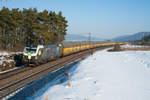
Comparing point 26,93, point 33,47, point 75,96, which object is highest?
point 33,47

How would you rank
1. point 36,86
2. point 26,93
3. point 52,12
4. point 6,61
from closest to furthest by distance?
point 26,93
point 36,86
point 6,61
point 52,12

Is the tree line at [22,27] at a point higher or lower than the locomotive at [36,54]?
higher

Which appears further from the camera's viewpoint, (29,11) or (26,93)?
(29,11)

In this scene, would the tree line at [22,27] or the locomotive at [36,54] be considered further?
the tree line at [22,27]

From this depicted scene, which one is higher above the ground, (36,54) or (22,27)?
(22,27)

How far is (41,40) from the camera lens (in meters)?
42.3

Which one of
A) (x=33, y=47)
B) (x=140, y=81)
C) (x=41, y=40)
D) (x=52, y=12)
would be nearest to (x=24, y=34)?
(x=41, y=40)

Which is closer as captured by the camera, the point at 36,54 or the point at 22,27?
the point at 36,54

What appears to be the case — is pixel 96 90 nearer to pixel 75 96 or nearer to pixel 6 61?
pixel 75 96

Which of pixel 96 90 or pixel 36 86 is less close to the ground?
pixel 96 90

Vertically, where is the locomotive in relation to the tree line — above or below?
below

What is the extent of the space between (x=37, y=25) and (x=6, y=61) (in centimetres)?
1719

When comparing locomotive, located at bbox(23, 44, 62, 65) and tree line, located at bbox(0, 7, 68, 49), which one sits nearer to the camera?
locomotive, located at bbox(23, 44, 62, 65)

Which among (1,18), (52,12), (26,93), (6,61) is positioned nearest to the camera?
(26,93)
